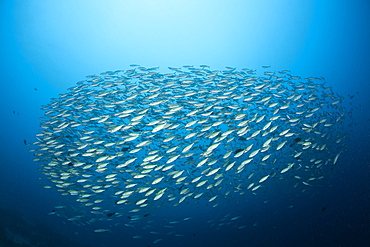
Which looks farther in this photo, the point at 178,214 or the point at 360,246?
the point at 178,214

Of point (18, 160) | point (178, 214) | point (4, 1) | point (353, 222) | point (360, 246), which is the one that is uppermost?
point (18, 160)

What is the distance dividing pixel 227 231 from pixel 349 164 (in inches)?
802

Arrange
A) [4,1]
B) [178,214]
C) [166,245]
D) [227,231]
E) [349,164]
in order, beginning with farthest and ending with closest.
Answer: [178,214] → [349,164] → [227,231] → [166,245] → [4,1]

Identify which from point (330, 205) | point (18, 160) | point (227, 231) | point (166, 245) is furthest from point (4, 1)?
point (18, 160)

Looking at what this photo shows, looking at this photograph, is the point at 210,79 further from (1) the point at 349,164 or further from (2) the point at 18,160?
(2) the point at 18,160

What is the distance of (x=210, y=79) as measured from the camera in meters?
8.22

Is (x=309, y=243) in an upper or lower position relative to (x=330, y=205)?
lower

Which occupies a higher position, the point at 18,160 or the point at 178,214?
the point at 18,160

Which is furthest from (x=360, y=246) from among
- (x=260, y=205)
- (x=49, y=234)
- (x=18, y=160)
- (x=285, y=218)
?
(x=18, y=160)

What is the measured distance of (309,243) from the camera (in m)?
17.2

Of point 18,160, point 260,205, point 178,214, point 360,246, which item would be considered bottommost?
point 360,246

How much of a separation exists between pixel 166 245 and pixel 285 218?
13.4 metres

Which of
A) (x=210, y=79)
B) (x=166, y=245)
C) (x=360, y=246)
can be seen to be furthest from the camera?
(x=166, y=245)

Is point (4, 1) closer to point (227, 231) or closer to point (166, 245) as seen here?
point (166, 245)
